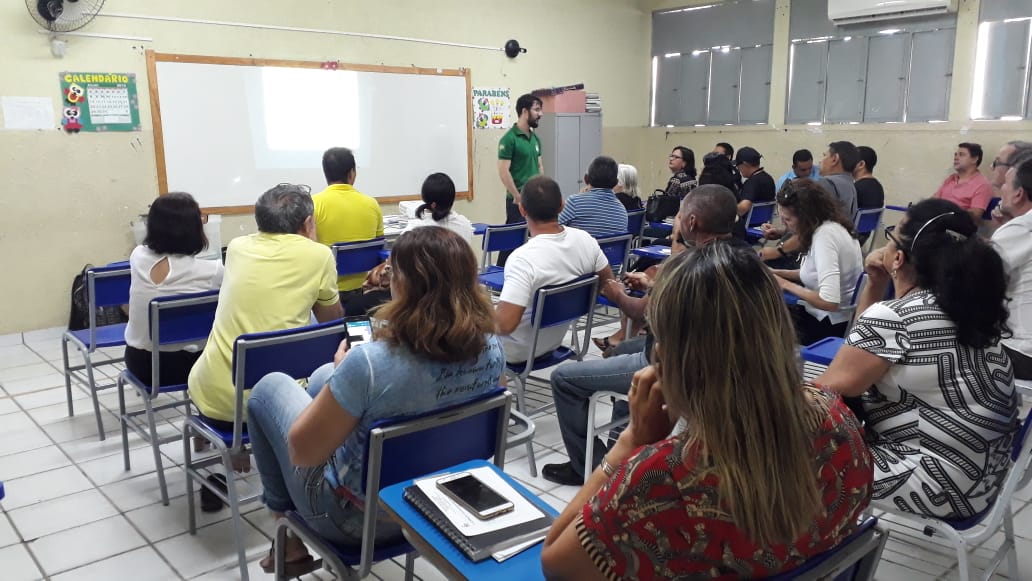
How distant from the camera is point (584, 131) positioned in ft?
26.0

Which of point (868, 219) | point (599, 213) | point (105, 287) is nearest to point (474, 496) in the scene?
point (105, 287)

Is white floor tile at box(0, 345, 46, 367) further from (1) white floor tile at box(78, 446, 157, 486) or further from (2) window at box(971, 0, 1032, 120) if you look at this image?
(2) window at box(971, 0, 1032, 120)

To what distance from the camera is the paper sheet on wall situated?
4.82 meters

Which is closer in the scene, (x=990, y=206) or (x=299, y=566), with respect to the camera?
(x=299, y=566)

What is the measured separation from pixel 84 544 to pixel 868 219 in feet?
19.7

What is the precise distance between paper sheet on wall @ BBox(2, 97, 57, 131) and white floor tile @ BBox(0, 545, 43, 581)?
3527mm

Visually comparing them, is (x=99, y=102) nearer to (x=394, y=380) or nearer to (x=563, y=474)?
(x=563, y=474)

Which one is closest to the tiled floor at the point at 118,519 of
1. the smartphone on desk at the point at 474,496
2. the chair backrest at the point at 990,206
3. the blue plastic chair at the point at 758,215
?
the smartphone on desk at the point at 474,496

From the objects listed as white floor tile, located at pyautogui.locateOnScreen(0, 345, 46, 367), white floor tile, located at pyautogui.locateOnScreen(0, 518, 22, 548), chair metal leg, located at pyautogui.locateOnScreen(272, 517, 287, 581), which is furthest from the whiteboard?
chair metal leg, located at pyautogui.locateOnScreen(272, 517, 287, 581)

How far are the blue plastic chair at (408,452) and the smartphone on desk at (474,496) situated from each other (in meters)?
0.23

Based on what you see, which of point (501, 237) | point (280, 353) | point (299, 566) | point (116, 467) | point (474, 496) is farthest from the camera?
point (501, 237)

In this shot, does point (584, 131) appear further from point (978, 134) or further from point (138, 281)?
point (138, 281)

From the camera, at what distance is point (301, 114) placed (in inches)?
245

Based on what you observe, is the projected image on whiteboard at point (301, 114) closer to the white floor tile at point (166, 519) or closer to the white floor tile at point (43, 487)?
the white floor tile at point (43, 487)
